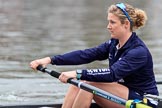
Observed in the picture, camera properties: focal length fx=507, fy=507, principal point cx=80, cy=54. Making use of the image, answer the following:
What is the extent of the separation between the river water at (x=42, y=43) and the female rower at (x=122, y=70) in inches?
52.4

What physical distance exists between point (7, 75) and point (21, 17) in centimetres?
1166

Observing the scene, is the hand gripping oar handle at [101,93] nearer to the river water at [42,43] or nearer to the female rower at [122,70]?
the female rower at [122,70]

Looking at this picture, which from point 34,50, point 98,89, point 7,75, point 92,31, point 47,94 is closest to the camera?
point 98,89

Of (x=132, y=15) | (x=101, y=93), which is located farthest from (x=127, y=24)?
(x=101, y=93)

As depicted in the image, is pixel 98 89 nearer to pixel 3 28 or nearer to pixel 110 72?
pixel 110 72

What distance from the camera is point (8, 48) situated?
12828 mm

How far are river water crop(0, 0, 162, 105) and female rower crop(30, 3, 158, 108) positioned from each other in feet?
4.37

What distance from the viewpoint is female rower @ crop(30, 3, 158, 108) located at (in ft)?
17.3

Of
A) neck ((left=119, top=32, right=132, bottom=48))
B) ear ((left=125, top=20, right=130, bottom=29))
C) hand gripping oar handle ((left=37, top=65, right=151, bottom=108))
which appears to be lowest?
hand gripping oar handle ((left=37, top=65, right=151, bottom=108))

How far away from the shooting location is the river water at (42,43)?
27.7 ft

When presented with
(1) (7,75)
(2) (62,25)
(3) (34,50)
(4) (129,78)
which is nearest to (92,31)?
(2) (62,25)

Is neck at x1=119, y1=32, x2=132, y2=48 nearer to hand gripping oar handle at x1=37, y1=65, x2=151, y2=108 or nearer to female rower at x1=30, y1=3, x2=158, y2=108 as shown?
female rower at x1=30, y1=3, x2=158, y2=108

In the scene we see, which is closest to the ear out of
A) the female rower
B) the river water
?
the female rower

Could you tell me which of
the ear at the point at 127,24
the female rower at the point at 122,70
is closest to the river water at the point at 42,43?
the female rower at the point at 122,70
